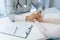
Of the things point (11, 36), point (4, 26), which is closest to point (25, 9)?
point (4, 26)

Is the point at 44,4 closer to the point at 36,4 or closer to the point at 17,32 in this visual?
the point at 36,4

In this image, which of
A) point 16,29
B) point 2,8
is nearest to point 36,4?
point 2,8

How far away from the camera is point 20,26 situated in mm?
948

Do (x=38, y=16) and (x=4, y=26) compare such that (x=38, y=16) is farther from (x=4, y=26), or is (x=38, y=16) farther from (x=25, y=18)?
(x=4, y=26)

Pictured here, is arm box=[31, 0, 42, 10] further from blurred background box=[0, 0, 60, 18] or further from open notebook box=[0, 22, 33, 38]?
open notebook box=[0, 22, 33, 38]

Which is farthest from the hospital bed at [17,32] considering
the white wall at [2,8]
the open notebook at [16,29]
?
the white wall at [2,8]

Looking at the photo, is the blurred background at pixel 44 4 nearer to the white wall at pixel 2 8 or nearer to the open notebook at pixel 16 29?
the white wall at pixel 2 8

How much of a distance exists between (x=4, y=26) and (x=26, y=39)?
274 mm

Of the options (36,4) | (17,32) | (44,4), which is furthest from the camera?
(44,4)

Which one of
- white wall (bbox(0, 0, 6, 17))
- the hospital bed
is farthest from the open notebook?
white wall (bbox(0, 0, 6, 17))

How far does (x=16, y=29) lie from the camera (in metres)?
0.91

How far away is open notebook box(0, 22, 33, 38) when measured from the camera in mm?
846

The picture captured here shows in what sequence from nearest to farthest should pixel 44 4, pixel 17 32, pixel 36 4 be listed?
pixel 17 32 < pixel 36 4 < pixel 44 4

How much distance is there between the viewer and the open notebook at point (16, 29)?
846 mm
